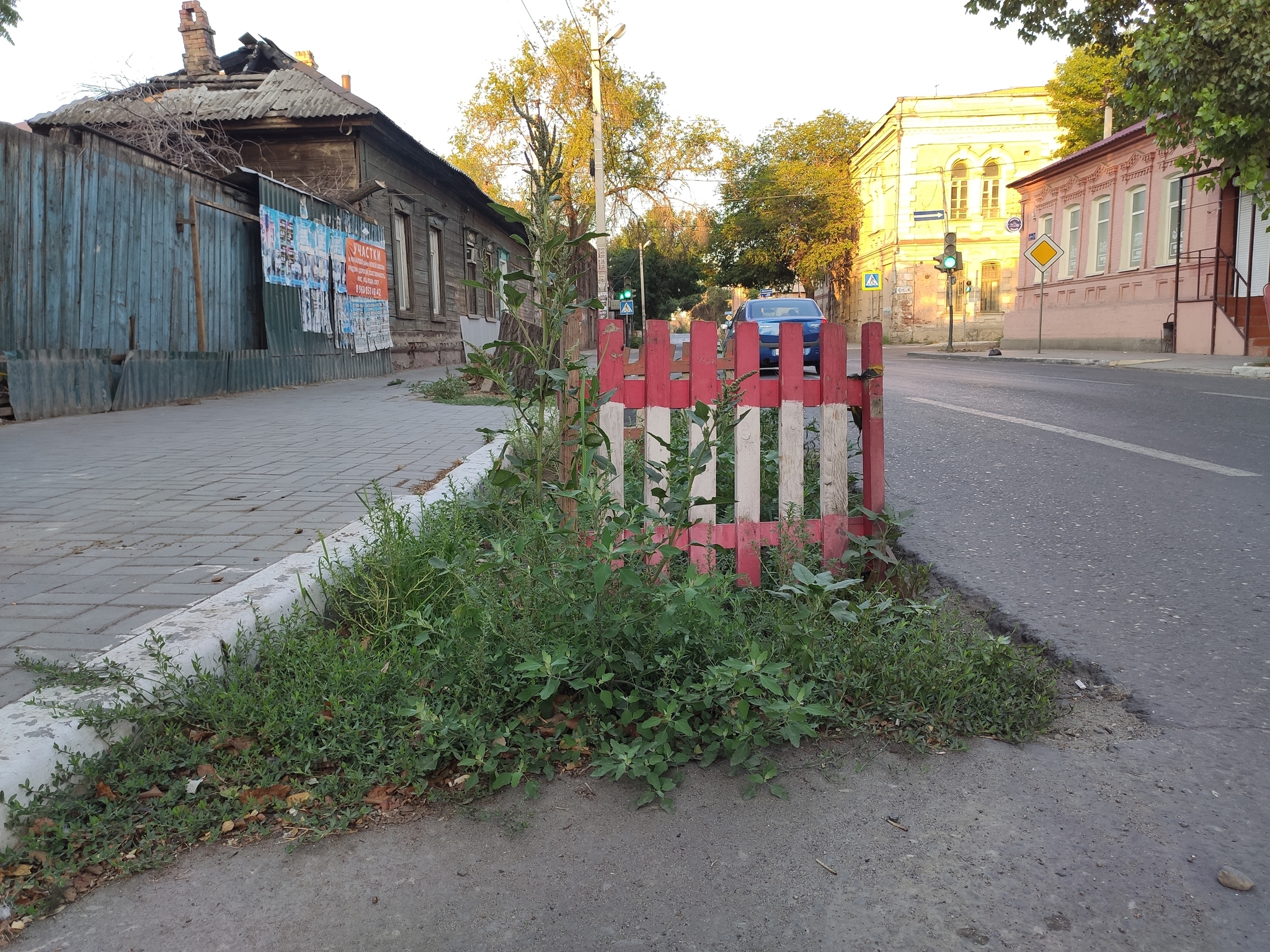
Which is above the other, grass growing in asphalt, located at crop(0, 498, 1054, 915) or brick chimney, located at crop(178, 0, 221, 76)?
brick chimney, located at crop(178, 0, 221, 76)

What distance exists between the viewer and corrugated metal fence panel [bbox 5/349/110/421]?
866 centimetres

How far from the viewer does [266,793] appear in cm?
227

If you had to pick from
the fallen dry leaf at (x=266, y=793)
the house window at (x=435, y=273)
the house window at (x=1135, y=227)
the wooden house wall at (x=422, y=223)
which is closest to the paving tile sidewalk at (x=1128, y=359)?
the house window at (x=1135, y=227)

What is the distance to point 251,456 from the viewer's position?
21.3ft

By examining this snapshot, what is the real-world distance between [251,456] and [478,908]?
5.24m

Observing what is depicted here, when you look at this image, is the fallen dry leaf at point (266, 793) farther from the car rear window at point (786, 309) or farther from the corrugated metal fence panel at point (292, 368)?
the car rear window at point (786, 309)

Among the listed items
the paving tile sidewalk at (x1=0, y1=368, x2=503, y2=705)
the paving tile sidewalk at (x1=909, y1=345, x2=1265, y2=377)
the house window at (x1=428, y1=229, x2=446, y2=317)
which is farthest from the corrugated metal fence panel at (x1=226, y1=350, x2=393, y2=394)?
the paving tile sidewalk at (x1=909, y1=345, x2=1265, y2=377)

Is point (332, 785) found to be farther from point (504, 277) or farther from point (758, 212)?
point (758, 212)

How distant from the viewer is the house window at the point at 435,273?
71.8 feet

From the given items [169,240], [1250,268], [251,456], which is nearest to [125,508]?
[251,456]

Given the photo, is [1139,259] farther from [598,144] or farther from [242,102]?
[242,102]

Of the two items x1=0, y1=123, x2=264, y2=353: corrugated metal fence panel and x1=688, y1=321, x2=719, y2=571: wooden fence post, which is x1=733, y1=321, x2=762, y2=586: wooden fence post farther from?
x1=0, y1=123, x2=264, y2=353: corrugated metal fence panel

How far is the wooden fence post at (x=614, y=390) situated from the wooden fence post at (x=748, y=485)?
432mm

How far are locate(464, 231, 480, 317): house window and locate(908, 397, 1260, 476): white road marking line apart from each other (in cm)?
1767
